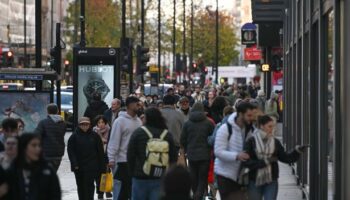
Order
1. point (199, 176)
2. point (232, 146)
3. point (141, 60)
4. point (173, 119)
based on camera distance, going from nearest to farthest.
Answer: point (232, 146)
point (199, 176)
point (173, 119)
point (141, 60)

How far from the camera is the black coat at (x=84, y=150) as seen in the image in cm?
1778

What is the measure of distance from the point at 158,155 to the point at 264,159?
1.19 meters

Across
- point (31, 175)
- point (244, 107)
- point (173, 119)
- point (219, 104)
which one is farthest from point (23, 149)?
point (219, 104)

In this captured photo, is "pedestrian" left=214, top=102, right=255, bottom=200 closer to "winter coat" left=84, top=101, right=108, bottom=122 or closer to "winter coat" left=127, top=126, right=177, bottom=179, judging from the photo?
"winter coat" left=127, top=126, right=177, bottom=179

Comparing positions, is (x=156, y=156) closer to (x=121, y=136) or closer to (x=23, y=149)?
(x=121, y=136)

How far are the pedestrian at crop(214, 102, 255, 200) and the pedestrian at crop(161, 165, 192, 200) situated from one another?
452 centimetres

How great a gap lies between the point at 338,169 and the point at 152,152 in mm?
2149

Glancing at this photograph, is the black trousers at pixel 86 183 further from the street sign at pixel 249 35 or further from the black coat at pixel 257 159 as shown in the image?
the street sign at pixel 249 35

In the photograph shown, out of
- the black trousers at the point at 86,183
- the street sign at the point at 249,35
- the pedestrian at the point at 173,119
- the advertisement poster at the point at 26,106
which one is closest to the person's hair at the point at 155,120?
the black trousers at the point at 86,183

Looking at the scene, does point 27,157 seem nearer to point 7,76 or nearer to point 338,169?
point 338,169

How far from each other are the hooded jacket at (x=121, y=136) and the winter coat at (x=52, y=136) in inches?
77.0

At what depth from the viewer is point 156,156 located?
44.9 feet

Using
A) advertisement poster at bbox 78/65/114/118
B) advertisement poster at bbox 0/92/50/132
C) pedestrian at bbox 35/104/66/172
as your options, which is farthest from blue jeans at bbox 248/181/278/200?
advertisement poster at bbox 78/65/114/118

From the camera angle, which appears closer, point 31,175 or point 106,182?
point 31,175
